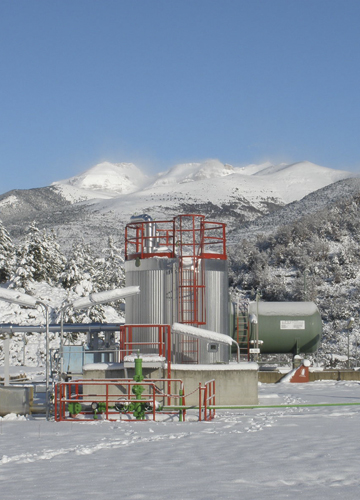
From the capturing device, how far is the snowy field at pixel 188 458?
9.27 meters

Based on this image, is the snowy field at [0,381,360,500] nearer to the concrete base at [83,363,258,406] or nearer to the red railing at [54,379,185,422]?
the red railing at [54,379,185,422]

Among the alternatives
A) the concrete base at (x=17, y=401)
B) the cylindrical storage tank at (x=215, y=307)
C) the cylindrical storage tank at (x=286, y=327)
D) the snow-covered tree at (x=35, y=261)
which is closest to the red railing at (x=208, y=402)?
the cylindrical storage tank at (x=215, y=307)

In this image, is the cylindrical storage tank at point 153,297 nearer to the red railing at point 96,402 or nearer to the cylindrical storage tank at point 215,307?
the cylindrical storage tank at point 215,307

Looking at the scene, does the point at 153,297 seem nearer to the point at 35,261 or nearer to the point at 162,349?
the point at 162,349

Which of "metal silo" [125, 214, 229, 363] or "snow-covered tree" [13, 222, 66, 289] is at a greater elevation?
"snow-covered tree" [13, 222, 66, 289]

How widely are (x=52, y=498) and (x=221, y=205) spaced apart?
7134 inches

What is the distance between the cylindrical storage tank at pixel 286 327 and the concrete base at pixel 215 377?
33.0ft

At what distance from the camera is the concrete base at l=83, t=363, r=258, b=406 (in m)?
20.7

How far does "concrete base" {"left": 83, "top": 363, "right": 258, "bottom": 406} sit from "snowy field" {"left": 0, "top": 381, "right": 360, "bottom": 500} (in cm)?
170

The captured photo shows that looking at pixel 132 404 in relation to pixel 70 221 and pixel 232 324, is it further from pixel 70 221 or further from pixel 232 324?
pixel 70 221

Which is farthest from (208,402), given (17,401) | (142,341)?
(17,401)

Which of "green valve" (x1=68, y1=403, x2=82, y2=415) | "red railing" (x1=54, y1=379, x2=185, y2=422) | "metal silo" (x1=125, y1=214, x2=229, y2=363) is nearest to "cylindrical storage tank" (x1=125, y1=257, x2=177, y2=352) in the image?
"metal silo" (x1=125, y1=214, x2=229, y2=363)

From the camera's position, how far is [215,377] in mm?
20891

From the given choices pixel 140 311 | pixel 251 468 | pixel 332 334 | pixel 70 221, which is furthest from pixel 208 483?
pixel 70 221
